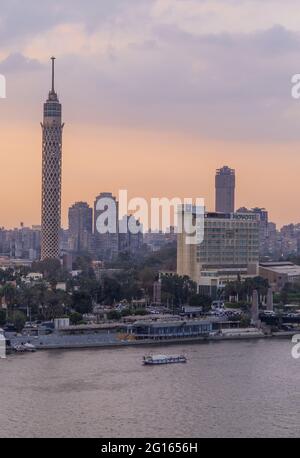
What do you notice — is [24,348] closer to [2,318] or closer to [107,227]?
[2,318]

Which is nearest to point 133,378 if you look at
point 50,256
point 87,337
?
point 87,337

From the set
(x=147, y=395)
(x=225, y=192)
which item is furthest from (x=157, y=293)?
(x=225, y=192)

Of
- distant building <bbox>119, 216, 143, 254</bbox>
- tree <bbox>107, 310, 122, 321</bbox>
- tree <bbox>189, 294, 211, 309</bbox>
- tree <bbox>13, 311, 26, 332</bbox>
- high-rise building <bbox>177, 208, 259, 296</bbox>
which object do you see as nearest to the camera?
tree <bbox>13, 311, 26, 332</bbox>

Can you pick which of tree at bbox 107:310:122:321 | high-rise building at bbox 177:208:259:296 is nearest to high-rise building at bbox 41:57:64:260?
high-rise building at bbox 177:208:259:296

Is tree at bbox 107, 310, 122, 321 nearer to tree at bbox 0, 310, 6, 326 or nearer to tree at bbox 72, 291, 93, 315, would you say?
tree at bbox 72, 291, 93, 315

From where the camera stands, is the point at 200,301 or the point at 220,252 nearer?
the point at 200,301
